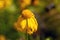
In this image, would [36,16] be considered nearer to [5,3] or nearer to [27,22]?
[27,22]

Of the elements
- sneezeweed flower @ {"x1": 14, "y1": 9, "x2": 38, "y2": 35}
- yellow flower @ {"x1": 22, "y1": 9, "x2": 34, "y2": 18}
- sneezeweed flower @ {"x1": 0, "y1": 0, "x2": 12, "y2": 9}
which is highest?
sneezeweed flower @ {"x1": 0, "y1": 0, "x2": 12, "y2": 9}

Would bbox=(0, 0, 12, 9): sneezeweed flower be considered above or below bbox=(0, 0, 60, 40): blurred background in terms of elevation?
above

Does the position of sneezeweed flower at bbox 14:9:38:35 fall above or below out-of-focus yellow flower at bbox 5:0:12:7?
below

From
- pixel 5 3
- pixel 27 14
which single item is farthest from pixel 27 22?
pixel 5 3

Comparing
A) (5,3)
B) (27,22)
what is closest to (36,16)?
(27,22)

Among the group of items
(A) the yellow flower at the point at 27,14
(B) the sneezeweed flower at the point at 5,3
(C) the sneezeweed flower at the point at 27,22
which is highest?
(B) the sneezeweed flower at the point at 5,3

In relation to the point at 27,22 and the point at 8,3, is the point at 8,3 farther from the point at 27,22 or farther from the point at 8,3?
the point at 27,22
